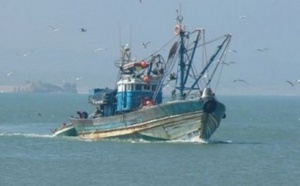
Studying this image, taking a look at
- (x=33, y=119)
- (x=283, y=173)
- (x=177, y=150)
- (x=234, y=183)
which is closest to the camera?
(x=234, y=183)

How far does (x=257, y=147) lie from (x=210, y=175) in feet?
56.8

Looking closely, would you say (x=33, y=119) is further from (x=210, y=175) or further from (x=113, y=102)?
(x=210, y=175)

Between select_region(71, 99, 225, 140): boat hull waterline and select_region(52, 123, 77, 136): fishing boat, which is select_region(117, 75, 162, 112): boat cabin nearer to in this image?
select_region(71, 99, 225, 140): boat hull waterline

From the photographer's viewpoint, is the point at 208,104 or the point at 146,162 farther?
the point at 208,104

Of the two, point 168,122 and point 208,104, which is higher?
point 208,104

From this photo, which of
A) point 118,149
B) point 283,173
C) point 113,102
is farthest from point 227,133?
point 283,173

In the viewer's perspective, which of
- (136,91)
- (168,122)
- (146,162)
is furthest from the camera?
(136,91)

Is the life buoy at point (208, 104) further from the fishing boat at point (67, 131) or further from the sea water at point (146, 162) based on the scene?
the fishing boat at point (67, 131)

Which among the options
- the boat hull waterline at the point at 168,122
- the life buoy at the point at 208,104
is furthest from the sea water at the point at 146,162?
the life buoy at the point at 208,104

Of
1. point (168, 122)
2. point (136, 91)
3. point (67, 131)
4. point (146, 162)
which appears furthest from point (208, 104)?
point (67, 131)

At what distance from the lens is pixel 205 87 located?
70.0 metres

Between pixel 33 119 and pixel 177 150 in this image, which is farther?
pixel 33 119

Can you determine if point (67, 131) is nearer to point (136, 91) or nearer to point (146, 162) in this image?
point (136, 91)

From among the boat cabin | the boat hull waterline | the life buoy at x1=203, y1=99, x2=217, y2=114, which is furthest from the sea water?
the boat cabin
